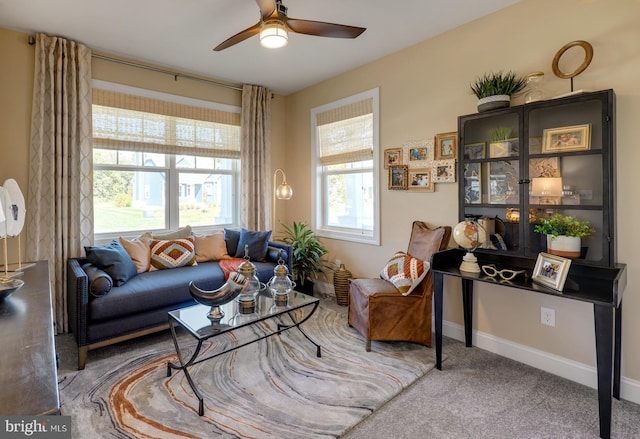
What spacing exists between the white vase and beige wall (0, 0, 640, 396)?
287mm

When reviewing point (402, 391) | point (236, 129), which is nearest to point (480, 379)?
point (402, 391)

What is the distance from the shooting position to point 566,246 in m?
2.04

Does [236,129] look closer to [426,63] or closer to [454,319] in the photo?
[426,63]

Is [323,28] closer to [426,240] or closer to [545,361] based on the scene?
[426,240]

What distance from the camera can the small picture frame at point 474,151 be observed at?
8.18 ft

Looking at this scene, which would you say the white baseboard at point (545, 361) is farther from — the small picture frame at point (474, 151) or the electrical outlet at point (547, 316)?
the small picture frame at point (474, 151)

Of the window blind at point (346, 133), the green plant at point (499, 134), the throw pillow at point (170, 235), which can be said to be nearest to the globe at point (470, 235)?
the green plant at point (499, 134)

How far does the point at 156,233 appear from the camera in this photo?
3617 millimetres

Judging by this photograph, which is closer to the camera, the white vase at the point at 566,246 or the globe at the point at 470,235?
the white vase at the point at 566,246

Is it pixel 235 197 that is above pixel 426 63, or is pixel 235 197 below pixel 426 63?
below

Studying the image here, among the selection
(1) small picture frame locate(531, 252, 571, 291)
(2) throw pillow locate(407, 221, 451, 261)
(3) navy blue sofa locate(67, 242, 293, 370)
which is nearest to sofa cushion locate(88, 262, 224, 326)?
(3) navy blue sofa locate(67, 242, 293, 370)

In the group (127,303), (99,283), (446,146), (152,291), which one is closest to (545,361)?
(446,146)

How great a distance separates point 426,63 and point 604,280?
7.10 ft

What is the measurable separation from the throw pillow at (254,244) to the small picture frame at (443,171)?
6.23ft
